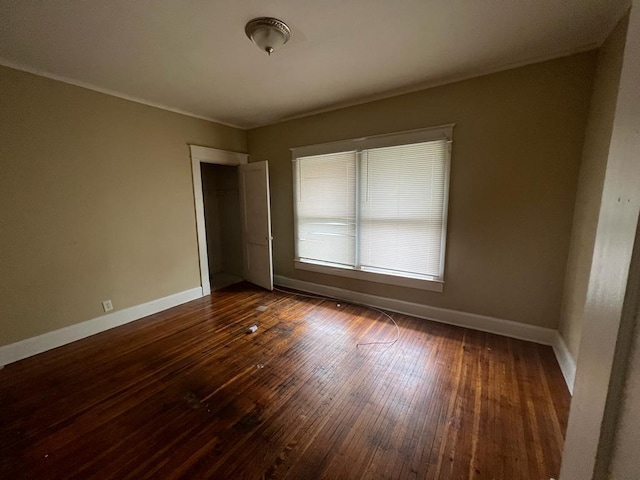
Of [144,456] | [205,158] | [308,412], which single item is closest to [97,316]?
[144,456]

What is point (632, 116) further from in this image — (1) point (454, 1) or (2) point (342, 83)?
(2) point (342, 83)

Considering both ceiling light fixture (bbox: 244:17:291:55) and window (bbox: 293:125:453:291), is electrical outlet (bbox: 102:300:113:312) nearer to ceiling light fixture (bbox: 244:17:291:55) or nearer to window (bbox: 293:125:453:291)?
window (bbox: 293:125:453:291)

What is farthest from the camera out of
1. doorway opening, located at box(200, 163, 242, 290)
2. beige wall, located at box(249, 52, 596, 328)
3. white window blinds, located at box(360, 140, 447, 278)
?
doorway opening, located at box(200, 163, 242, 290)

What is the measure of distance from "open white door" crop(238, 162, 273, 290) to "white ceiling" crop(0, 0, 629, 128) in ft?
4.29

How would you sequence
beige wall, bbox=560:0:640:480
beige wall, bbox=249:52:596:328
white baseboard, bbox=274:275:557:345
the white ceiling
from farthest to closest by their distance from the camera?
white baseboard, bbox=274:275:557:345 < beige wall, bbox=249:52:596:328 < the white ceiling < beige wall, bbox=560:0:640:480

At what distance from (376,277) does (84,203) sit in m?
3.41

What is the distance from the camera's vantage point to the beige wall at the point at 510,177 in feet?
7.27

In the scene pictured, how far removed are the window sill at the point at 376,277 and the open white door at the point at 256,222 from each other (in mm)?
537

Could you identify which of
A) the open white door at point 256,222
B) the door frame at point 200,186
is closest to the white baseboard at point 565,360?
the open white door at point 256,222

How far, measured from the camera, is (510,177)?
245 centimetres

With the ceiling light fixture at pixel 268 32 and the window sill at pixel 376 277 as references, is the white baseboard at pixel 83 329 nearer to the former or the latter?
the window sill at pixel 376 277

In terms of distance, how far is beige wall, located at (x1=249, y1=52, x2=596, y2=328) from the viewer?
2.22m

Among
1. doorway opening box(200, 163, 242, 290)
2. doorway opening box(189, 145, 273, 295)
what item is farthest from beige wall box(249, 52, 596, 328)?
doorway opening box(200, 163, 242, 290)

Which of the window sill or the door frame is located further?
the door frame
